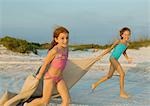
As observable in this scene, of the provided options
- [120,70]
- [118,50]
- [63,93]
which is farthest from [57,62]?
[118,50]

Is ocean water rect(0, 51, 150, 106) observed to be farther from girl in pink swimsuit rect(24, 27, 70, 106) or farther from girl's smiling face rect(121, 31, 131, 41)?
girl's smiling face rect(121, 31, 131, 41)

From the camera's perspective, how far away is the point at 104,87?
976cm

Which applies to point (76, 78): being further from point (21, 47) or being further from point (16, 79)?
point (21, 47)

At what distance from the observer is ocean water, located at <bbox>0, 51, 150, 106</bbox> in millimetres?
7829

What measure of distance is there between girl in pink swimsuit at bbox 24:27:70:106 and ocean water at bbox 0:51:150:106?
59 centimetres

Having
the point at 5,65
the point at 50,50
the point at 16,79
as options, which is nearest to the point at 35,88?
the point at 50,50

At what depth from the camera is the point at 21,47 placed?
19.5 m

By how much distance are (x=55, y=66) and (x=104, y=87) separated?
319 centimetres

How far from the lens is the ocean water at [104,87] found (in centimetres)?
783

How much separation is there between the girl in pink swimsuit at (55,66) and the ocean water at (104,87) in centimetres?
59

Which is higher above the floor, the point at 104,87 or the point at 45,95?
the point at 45,95

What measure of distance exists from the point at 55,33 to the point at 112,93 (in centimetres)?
266

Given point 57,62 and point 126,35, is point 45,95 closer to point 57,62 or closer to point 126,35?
point 57,62


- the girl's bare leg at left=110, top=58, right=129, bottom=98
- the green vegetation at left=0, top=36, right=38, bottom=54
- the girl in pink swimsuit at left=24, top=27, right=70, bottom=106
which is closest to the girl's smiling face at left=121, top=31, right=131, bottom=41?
the girl's bare leg at left=110, top=58, right=129, bottom=98
